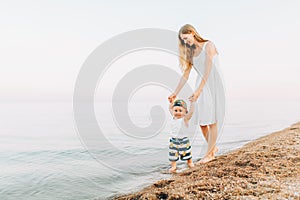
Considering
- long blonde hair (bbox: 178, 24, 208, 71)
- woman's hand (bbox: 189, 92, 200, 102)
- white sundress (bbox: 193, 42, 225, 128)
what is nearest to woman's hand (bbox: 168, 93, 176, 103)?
woman's hand (bbox: 189, 92, 200, 102)

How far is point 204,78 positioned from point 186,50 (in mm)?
611

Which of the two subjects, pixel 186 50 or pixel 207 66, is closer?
pixel 207 66

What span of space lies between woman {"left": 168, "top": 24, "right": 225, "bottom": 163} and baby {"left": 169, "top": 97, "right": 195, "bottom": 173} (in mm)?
181

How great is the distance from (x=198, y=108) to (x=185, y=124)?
15.2 inches

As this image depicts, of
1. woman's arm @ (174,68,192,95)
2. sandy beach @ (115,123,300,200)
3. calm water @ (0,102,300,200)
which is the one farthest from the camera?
woman's arm @ (174,68,192,95)

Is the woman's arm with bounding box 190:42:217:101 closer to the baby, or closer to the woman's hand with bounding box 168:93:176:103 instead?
the baby

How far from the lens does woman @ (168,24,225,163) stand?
14.5 feet

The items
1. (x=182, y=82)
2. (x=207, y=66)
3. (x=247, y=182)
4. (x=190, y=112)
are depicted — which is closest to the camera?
(x=247, y=182)

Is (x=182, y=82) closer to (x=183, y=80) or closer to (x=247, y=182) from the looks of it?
(x=183, y=80)

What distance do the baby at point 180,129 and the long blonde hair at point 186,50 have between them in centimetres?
71

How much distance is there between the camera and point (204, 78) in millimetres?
4430

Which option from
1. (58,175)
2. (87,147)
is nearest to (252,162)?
(58,175)

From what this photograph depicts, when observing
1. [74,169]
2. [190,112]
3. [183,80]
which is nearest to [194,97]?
[190,112]

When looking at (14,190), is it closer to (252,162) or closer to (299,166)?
(252,162)
